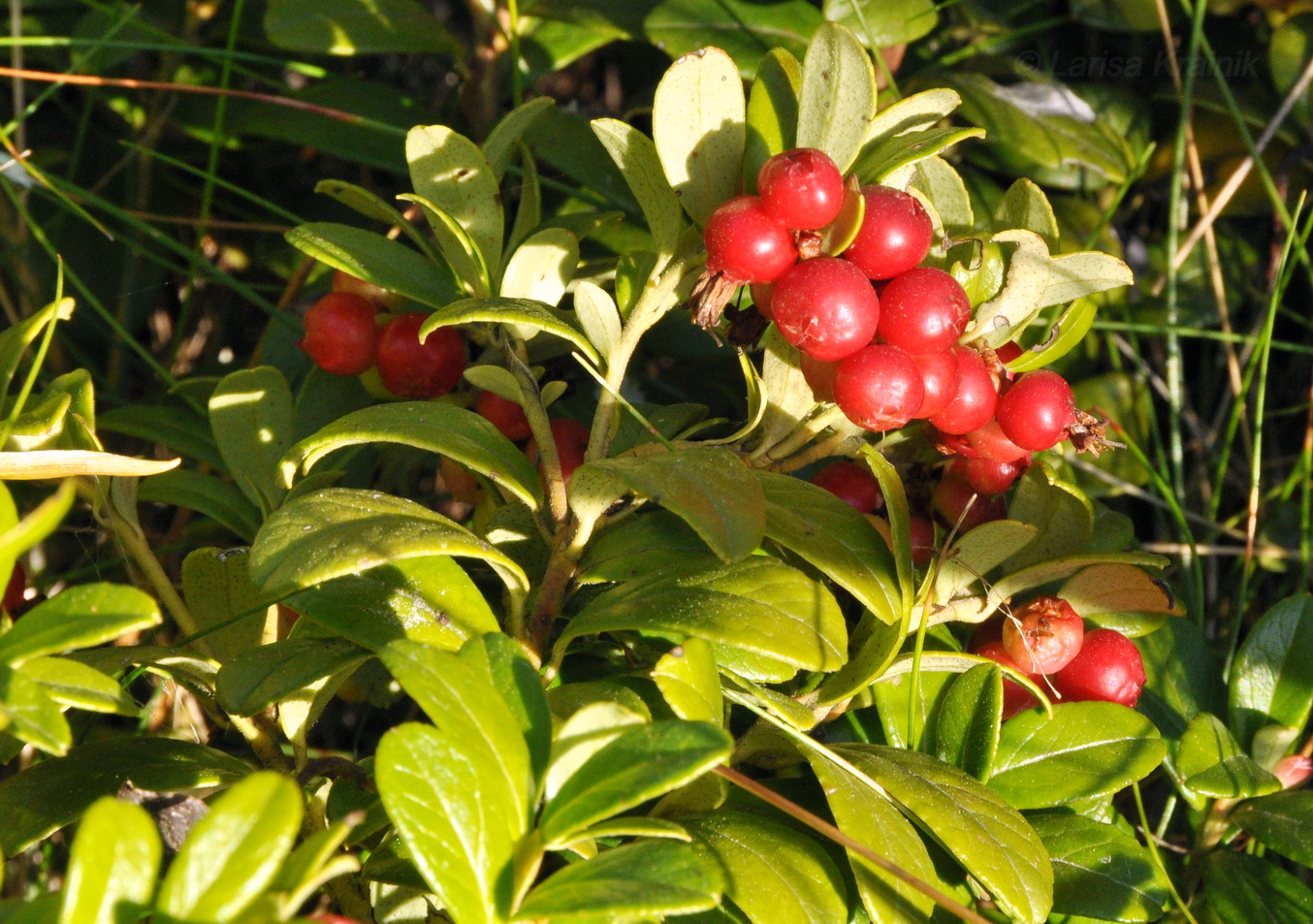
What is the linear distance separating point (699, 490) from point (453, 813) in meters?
0.34

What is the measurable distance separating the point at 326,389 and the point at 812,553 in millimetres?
769

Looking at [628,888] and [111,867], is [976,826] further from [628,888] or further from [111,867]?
[111,867]

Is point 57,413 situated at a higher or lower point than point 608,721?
higher

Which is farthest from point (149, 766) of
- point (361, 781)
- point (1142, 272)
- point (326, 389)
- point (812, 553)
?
point (1142, 272)

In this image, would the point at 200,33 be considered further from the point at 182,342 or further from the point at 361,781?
the point at 361,781

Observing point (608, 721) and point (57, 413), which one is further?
point (57, 413)

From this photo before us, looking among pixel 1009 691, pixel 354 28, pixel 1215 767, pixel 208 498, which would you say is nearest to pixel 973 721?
pixel 1009 691

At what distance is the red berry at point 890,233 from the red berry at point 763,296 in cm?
9

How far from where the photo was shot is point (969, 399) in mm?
1171

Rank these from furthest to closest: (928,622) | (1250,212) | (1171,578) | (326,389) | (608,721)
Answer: (1250,212), (1171,578), (326,389), (928,622), (608,721)

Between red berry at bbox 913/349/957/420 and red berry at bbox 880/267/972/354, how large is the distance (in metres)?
0.01

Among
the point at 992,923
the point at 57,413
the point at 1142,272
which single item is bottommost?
the point at 992,923

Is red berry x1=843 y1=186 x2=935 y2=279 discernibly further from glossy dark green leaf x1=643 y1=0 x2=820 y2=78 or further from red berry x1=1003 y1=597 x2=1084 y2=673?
glossy dark green leaf x1=643 y1=0 x2=820 y2=78

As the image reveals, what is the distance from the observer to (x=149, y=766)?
1179 mm
